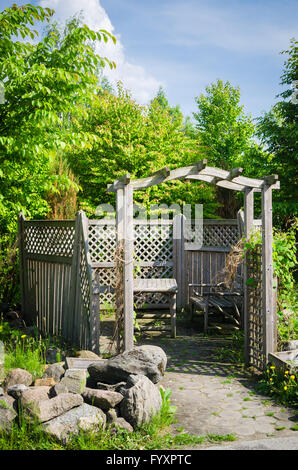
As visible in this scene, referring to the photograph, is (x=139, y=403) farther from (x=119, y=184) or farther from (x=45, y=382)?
(x=119, y=184)

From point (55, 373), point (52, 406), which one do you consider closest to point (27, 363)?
point (55, 373)

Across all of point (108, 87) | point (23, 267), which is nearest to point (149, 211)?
point (23, 267)

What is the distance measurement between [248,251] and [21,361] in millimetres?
2956

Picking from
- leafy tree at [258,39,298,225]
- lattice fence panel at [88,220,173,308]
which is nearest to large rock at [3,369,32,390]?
lattice fence panel at [88,220,173,308]

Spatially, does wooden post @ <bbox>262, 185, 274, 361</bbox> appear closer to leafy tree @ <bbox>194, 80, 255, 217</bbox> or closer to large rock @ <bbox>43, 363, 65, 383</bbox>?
large rock @ <bbox>43, 363, 65, 383</bbox>

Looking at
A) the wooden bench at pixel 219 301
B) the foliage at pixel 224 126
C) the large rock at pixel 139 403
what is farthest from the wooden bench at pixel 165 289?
the foliage at pixel 224 126

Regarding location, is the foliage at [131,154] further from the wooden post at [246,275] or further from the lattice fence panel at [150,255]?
the wooden post at [246,275]

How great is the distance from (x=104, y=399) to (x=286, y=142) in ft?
37.1

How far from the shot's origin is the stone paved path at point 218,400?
3.48 metres

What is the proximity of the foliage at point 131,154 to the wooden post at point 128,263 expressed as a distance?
658 centimetres

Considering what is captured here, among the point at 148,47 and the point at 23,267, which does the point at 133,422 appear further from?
the point at 148,47

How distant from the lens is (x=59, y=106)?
5836 mm

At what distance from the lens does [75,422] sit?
3.19 metres

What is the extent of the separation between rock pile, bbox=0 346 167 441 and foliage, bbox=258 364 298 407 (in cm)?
116
